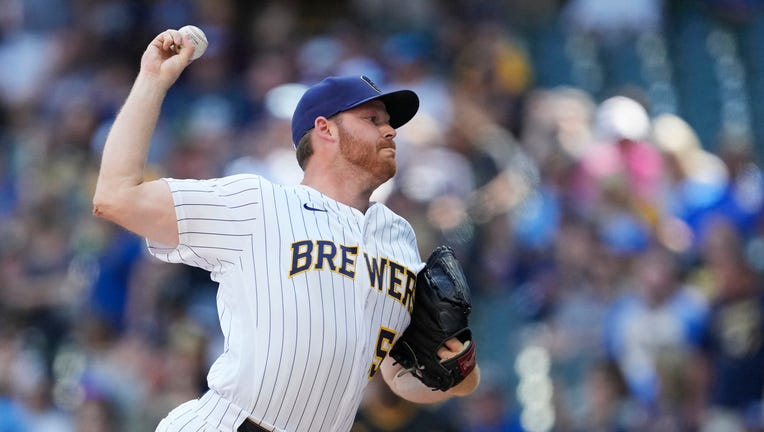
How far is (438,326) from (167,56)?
128 centimetres

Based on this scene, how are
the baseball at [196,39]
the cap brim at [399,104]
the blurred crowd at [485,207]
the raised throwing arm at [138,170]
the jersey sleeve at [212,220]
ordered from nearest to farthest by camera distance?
the raised throwing arm at [138,170] → the jersey sleeve at [212,220] → the baseball at [196,39] → the cap brim at [399,104] → the blurred crowd at [485,207]

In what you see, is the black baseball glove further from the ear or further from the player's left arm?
the ear

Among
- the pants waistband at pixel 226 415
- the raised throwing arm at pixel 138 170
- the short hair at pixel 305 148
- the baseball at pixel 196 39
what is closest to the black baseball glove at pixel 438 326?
the short hair at pixel 305 148

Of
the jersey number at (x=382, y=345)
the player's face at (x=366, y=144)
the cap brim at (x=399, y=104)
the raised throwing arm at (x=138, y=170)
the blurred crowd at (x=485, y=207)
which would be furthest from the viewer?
the blurred crowd at (x=485, y=207)

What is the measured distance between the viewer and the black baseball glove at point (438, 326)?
4.24m

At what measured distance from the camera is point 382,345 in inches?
165

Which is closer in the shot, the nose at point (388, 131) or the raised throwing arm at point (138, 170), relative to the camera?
the raised throwing arm at point (138, 170)

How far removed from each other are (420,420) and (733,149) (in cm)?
295

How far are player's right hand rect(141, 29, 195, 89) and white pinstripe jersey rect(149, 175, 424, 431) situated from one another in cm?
34

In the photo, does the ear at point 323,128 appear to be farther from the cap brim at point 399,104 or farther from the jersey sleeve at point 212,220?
the jersey sleeve at point 212,220

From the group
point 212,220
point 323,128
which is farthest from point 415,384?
point 212,220

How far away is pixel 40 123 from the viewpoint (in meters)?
11.2

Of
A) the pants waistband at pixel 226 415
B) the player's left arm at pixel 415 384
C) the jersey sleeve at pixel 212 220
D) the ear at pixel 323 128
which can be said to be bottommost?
the pants waistband at pixel 226 415

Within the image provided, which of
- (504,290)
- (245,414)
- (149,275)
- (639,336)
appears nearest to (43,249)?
(149,275)
